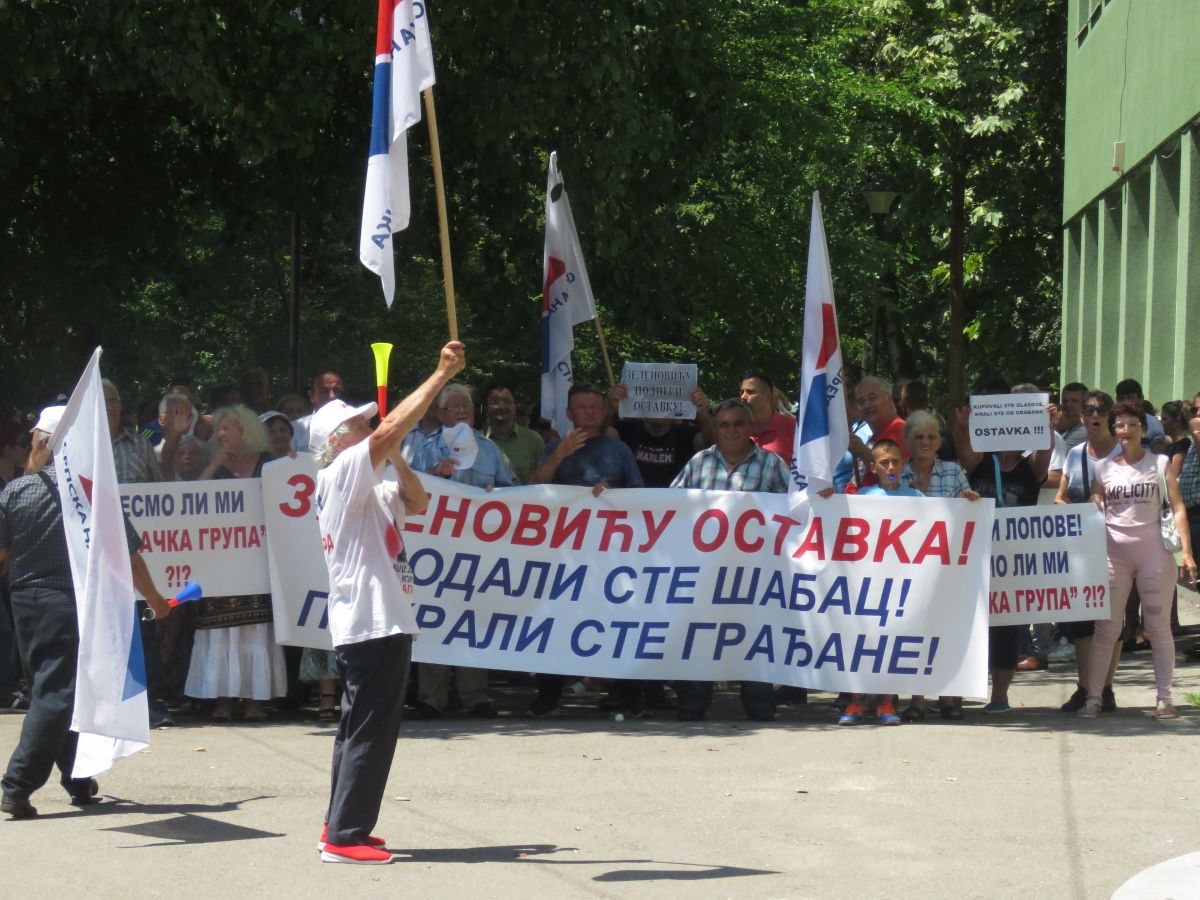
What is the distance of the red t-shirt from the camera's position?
11.5 metres

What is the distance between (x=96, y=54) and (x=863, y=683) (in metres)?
7.01

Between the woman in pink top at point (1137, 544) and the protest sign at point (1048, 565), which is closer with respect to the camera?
the woman in pink top at point (1137, 544)

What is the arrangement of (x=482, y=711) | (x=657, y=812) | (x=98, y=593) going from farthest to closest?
1. (x=482, y=711)
2. (x=657, y=812)
3. (x=98, y=593)

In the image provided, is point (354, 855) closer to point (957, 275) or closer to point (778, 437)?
point (778, 437)

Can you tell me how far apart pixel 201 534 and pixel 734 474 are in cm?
313

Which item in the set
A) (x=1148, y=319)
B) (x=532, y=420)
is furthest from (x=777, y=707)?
(x=1148, y=319)

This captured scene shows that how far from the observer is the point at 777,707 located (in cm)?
1102

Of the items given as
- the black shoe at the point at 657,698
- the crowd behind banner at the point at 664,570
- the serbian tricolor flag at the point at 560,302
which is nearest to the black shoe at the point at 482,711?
the crowd behind banner at the point at 664,570

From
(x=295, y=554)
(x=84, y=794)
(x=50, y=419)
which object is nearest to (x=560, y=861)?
(x=84, y=794)

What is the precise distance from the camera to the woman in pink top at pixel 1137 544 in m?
10.1

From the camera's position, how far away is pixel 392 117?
870cm

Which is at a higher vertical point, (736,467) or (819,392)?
(819,392)

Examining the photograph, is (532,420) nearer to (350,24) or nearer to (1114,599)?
(350,24)

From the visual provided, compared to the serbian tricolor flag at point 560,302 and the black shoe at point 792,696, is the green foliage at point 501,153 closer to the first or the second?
the serbian tricolor flag at point 560,302
